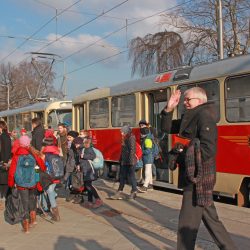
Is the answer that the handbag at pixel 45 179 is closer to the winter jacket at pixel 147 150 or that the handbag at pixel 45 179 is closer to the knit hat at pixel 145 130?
the winter jacket at pixel 147 150

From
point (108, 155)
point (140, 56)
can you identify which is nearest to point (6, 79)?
point (140, 56)

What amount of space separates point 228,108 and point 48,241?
426 cm

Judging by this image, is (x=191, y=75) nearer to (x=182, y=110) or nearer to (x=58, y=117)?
(x=182, y=110)

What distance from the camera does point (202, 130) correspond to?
468cm

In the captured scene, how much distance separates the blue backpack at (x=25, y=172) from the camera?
736 cm

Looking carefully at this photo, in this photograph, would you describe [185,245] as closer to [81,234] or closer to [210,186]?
[210,186]

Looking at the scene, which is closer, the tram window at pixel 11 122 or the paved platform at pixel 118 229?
Result: the paved platform at pixel 118 229

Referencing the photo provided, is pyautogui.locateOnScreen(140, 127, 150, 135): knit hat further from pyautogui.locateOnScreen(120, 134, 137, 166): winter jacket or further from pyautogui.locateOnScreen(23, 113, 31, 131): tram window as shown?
pyautogui.locateOnScreen(23, 113, 31, 131): tram window

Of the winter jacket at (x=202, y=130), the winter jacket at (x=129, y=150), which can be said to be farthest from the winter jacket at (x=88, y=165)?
the winter jacket at (x=202, y=130)

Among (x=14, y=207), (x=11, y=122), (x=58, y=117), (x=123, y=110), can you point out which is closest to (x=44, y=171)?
(x=14, y=207)

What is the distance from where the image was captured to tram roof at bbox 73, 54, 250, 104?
907cm

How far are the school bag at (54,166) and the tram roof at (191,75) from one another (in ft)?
11.2

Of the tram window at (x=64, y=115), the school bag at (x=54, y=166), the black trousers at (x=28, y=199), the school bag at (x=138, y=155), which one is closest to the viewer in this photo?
the black trousers at (x=28, y=199)

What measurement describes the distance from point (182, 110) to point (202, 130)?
18.8ft
